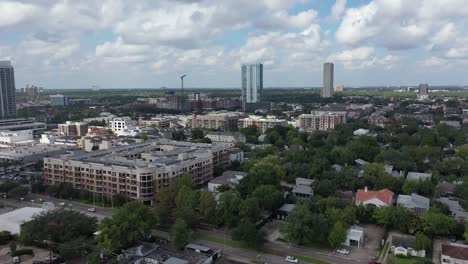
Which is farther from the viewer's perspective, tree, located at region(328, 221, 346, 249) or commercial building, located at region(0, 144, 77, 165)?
commercial building, located at region(0, 144, 77, 165)

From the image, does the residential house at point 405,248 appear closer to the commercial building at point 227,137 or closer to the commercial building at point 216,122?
the commercial building at point 227,137

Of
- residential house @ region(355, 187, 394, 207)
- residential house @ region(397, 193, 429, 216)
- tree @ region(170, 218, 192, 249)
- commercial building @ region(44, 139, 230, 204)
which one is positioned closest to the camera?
tree @ region(170, 218, 192, 249)

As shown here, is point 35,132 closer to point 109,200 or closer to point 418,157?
point 109,200

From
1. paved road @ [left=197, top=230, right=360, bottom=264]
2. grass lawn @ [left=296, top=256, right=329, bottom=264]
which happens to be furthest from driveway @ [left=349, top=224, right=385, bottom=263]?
grass lawn @ [left=296, top=256, right=329, bottom=264]

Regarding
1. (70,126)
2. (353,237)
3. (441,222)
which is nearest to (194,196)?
(353,237)

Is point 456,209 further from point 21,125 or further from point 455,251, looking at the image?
point 21,125

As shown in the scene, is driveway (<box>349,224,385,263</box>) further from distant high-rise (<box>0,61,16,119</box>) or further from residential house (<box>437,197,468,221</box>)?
distant high-rise (<box>0,61,16,119</box>)

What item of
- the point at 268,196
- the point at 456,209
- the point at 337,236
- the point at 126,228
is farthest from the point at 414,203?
the point at 126,228
